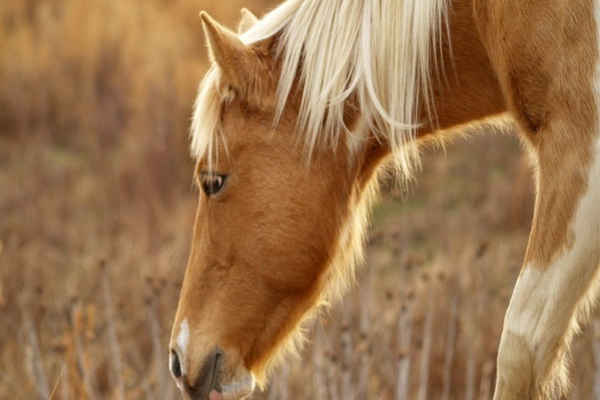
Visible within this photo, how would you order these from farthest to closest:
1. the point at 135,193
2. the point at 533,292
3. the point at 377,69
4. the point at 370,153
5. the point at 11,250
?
1. the point at 135,193
2. the point at 11,250
3. the point at 370,153
4. the point at 377,69
5. the point at 533,292

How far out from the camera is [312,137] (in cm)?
249

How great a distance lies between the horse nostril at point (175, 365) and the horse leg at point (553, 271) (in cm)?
88

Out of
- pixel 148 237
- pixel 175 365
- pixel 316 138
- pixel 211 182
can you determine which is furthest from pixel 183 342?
pixel 148 237

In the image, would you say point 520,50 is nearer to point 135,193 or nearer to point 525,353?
point 525,353

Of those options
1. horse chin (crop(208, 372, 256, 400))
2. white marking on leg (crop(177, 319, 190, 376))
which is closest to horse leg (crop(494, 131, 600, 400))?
horse chin (crop(208, 372, 256, 400))

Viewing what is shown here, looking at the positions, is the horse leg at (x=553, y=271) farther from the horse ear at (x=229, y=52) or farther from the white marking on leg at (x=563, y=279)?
the horse ear at (x=229, y=52)

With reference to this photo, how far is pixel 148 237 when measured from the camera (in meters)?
6.53

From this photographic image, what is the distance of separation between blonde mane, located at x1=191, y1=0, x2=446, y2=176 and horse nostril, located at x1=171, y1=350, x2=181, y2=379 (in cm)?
56

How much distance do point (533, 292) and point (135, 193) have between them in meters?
5.47

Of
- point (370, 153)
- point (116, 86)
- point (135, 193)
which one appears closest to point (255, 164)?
point (370, 153)

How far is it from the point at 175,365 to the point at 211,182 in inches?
20.2

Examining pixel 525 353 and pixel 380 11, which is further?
pixel 380 11

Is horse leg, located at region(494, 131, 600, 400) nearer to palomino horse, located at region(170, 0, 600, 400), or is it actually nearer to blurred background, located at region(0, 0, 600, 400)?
palomino horse, located at region(170, 0, 600, 400)

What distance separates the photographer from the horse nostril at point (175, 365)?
Result: 2.62 meters
